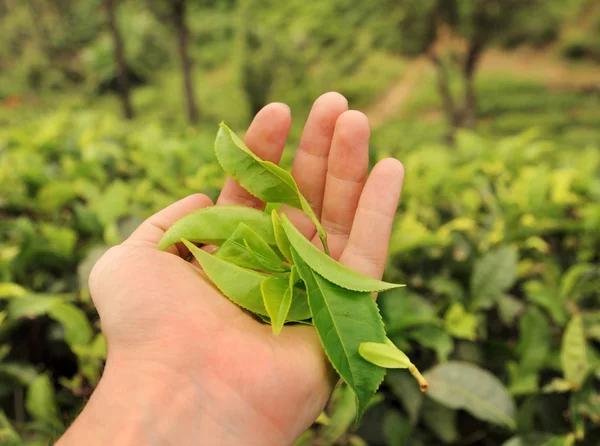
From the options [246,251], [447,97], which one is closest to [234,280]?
[246,251]

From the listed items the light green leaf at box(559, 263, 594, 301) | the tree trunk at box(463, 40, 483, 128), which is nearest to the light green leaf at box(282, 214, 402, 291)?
the light green leaf at box(559, 263, 594, 301)

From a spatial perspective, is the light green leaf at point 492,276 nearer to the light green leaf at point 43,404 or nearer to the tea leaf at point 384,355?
the tea leaf at point 384,355

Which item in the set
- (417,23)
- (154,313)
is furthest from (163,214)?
(417,23)

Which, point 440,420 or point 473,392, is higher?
point 473,392

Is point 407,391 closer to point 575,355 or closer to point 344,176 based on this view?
point 575,355

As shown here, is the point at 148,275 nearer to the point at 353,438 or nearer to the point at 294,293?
the point at 294,293
